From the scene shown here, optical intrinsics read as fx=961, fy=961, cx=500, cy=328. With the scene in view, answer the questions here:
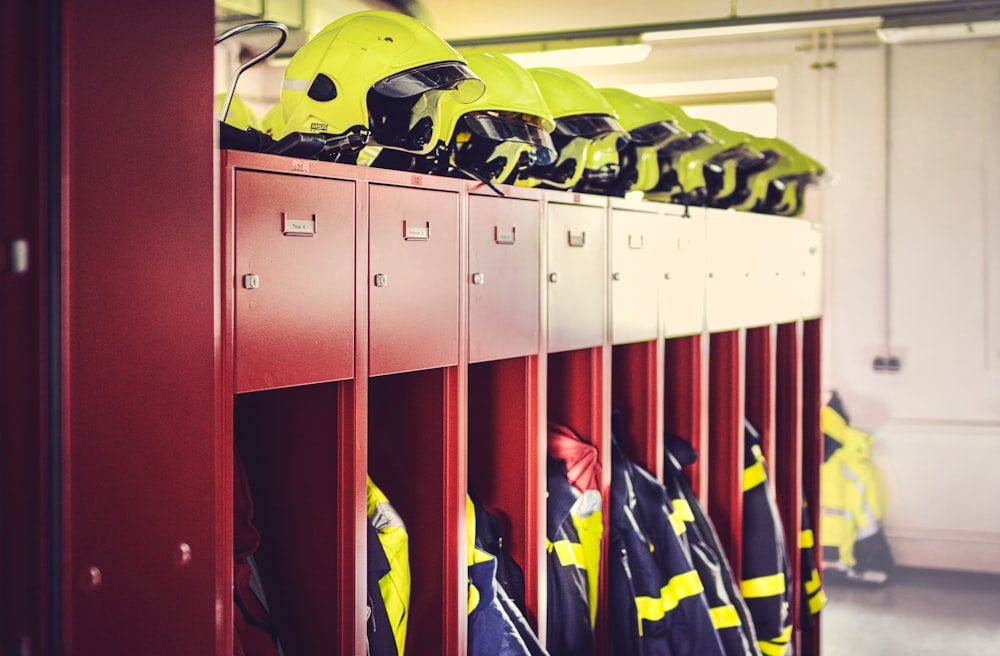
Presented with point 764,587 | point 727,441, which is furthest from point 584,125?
point 764,587

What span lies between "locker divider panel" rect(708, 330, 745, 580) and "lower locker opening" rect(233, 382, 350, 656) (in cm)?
208

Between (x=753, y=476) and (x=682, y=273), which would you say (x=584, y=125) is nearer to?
(x=682, y=273)

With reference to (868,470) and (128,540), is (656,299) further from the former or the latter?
(868,470)

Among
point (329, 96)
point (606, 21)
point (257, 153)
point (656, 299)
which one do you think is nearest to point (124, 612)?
point (257, 153)

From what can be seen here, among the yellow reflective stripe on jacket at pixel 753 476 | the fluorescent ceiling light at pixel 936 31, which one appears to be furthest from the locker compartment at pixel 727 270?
the fluorescent ceiling light at pixel 936 31

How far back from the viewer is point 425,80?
193 cm

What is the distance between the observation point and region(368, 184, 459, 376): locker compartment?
186cm

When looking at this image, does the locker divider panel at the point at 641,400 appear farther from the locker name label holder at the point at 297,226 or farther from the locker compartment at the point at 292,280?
the locker name label holder at the point at 297,226

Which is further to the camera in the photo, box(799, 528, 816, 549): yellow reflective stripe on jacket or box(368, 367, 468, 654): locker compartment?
box(799, 528, 816, 549): yellow reflective stripe on jacket

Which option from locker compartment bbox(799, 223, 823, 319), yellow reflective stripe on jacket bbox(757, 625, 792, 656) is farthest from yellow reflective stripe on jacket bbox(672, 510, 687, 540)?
locker compartment bbox(799, 223, 823, 319)

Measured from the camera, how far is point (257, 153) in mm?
1543

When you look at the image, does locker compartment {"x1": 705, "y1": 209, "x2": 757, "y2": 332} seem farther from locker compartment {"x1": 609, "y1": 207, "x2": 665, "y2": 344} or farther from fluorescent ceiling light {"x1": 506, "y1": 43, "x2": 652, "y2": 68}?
fluorescent ceiling light {"x1": 506, "y1": 43, "x2": 652, "y2": 68}

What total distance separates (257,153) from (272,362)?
341mm

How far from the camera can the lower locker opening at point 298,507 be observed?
1.84m
